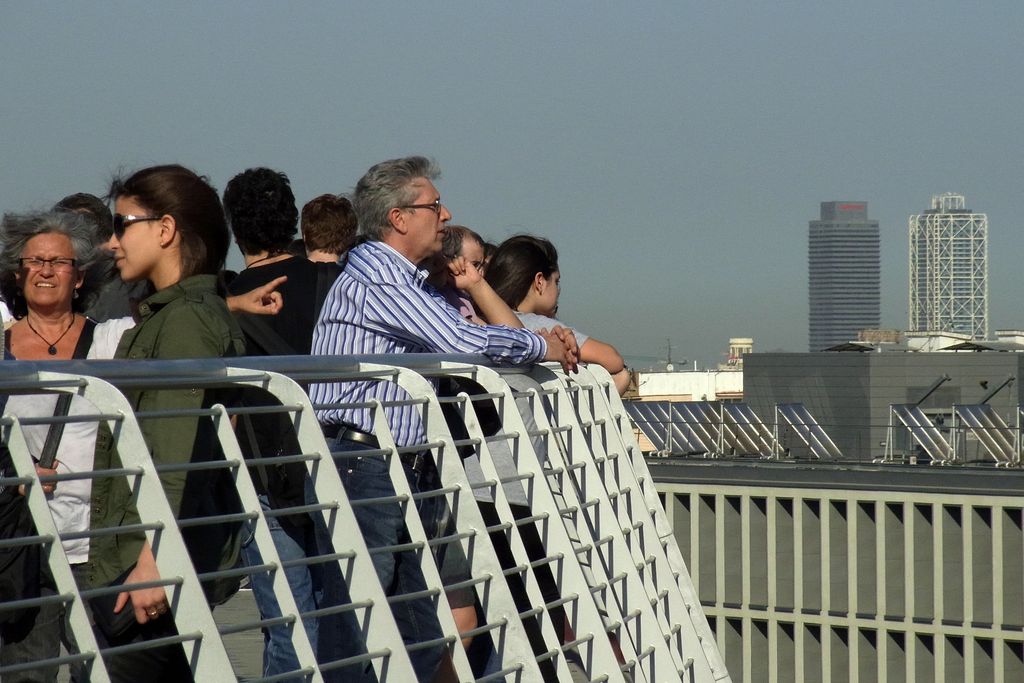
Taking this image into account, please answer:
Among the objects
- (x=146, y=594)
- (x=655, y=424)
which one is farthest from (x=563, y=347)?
(x=655, y=424)

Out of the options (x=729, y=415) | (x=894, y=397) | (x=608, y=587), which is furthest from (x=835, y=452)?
(x=608, y=587)

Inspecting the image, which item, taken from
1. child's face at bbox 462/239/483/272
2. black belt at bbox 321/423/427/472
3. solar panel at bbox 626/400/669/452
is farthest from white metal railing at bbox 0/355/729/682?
solar panel at bbox 626/400/669/452

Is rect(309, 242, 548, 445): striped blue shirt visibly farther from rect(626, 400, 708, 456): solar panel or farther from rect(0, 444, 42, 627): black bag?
rect(626, 400, 708, 456): solar panel

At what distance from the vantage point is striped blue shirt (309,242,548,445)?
461cm

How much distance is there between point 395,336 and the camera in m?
4.70

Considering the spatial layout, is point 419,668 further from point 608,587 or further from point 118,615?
point 118,615

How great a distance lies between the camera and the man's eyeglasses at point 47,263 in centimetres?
495

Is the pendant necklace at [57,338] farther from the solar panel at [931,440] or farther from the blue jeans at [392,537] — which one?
the solar panel at [931,440]

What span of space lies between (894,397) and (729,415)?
2583 centimetres

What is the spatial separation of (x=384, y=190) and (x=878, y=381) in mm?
70583

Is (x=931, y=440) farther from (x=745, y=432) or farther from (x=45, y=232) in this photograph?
(x=45, y=232)

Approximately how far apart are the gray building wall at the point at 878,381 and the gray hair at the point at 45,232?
216ft

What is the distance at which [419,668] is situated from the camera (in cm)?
451

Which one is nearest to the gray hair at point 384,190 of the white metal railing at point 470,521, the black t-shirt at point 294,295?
the black t-shirt at point 294,295
